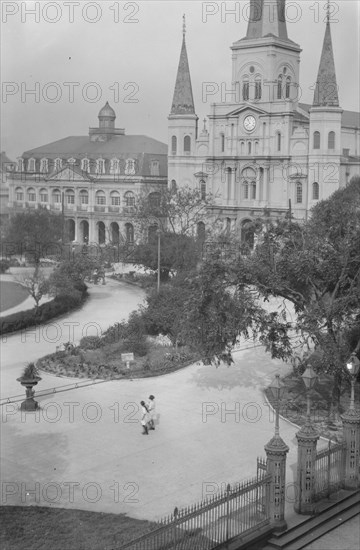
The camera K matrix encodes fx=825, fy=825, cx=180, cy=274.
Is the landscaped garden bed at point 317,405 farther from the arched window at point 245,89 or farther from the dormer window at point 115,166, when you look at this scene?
the dormer window at point 115,166

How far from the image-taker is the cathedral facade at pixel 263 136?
211 ft

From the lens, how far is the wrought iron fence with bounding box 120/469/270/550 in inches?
551

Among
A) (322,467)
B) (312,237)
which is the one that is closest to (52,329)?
(312,237)

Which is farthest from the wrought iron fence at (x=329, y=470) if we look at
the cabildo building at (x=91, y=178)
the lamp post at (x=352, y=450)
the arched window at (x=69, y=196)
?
the arched window at (x=69, y=196)

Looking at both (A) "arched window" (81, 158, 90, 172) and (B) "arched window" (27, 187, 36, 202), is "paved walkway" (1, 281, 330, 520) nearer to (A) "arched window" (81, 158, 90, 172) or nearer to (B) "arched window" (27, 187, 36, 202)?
(A) "arched window" (81, 158, 90, 172)

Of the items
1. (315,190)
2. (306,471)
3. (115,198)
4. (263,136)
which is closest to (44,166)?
(115,198)

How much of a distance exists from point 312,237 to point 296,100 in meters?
47.2

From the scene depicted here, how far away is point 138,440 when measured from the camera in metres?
21.5

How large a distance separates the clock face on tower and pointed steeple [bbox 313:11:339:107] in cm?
556

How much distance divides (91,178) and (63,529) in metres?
65.1

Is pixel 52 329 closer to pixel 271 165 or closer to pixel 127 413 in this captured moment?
pixel 127 413

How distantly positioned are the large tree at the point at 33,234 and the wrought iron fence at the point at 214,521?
40847 millimetres

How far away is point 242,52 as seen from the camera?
225ft

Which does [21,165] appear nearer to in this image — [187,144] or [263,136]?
[187,144]
